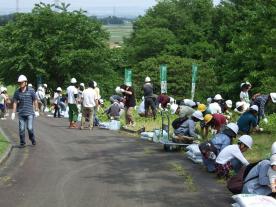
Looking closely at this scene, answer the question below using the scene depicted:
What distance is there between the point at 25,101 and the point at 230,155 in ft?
22.0

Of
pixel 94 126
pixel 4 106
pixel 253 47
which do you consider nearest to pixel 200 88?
pixel 253 47

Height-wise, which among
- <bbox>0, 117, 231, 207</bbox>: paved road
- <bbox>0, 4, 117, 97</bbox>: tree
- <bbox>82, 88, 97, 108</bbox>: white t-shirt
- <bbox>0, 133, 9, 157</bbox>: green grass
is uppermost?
<bbox>0, 4, 117, 97</bbox>: tree

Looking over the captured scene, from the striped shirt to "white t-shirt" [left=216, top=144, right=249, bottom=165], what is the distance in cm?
629

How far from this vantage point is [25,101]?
15383mm

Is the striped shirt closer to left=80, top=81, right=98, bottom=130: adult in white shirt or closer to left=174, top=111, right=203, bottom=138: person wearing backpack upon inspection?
left=174, top=111, right=203, bottom=138: person wearing backpack

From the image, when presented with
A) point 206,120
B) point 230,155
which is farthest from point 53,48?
point 230,155

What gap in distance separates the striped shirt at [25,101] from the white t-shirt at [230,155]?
6.29 m

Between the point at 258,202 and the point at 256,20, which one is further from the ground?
the point at 256,20

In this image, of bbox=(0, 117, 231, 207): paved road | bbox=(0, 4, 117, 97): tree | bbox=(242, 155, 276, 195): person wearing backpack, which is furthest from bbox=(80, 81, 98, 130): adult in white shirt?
bbox=(0, 4, 117, 97): tree

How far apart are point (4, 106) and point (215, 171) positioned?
17.9m

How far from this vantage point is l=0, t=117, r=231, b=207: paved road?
31.6ft

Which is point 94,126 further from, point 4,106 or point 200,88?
point 200,88

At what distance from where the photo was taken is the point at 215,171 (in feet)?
39.5

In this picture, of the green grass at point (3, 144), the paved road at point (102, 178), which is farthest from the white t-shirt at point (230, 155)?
the green grass at point (3, 144)
